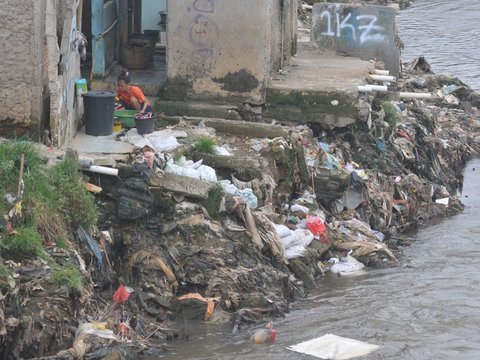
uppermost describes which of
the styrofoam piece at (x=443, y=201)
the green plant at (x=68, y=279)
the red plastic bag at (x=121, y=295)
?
the green plant at (x=68, y=279)

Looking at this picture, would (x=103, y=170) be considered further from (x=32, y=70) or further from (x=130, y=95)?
(x=130, y=95)

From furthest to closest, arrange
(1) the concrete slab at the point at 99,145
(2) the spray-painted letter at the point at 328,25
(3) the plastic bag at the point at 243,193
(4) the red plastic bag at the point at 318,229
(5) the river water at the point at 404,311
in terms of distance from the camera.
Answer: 1. (2) the spray-painted letter at the point at 328,25
2. (4) the red plastic bag at the point at 318,229
3. (1) the concrete slab at the point at 99,145
4. (3) the plastic bag at the point at 243,193
5. (5) the river water at the point at 404,311

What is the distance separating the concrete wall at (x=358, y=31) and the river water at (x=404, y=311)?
453cm

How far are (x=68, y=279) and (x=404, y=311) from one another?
2.93m

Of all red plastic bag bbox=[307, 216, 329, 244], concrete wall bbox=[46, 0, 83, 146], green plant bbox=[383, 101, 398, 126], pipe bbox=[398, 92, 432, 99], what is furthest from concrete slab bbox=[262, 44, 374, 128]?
pipe bbox=[398, 92, 432, 99]

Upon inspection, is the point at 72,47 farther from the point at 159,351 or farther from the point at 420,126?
the point at 420,126

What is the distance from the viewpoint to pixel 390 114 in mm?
13273

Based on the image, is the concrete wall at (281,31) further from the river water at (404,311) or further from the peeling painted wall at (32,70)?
the peeling painted wall at (32,70)

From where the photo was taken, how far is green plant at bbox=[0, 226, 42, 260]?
7186 mm

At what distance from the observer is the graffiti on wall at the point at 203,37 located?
11234 mm

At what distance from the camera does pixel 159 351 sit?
285 inches

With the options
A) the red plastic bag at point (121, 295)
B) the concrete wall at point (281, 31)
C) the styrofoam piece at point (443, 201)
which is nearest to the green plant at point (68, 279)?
the red plastic bag at point (121, 295)

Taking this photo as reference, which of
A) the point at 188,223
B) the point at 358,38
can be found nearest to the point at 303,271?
the point at 188,223

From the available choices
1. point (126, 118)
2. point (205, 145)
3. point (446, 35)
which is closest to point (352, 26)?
point (126, 118)
